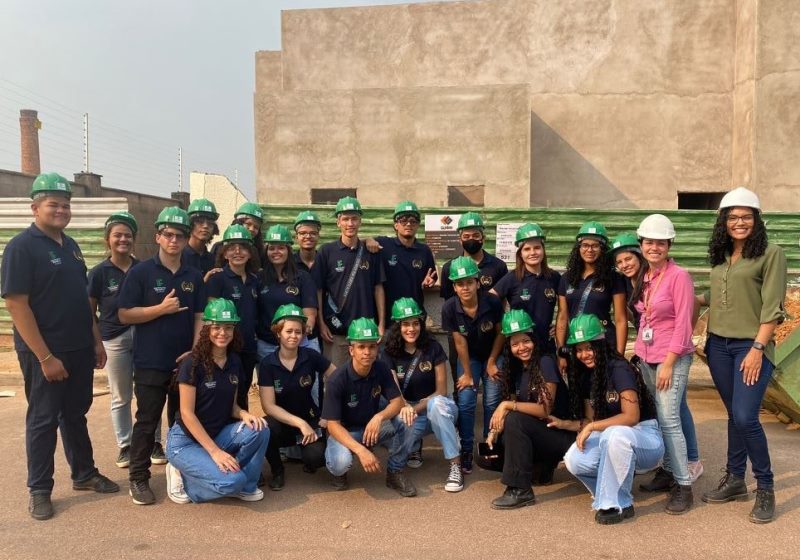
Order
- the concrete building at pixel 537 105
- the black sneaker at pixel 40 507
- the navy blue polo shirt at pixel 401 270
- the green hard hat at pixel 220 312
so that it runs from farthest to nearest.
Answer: the concrete building at pixel 537 105
the navy blue polo shirt at pixel 401 270
the green hard hat at pixel 220 312
the black sneaker at pixel 40 507

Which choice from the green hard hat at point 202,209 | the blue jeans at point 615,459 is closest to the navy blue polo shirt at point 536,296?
the blue jeans at point 615,459

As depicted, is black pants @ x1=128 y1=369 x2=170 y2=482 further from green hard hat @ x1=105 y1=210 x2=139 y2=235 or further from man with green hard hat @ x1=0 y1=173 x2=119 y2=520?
green hard hat @ x1=105 y1=210 x2=139 y2=235

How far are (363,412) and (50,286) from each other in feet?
7.66

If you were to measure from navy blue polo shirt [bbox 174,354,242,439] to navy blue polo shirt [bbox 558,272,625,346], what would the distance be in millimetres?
2639

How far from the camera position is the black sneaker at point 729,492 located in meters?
4.10

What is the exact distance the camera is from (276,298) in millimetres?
4988

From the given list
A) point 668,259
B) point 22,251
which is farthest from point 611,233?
point 22,251

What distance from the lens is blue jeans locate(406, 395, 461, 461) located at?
448 centimetres

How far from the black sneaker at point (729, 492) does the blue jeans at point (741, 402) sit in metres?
0.05

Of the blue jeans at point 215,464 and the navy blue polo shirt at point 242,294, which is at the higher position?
the navy blue polo shirt at point 242,294

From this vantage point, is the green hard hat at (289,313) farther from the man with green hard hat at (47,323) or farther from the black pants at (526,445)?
the black pants at (526,445)

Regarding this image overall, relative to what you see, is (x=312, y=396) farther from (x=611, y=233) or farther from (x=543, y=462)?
(x=611, y=233)

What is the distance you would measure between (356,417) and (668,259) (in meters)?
2.52

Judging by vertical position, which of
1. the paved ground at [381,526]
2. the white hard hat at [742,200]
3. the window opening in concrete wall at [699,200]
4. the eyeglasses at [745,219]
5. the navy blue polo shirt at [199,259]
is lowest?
the paved ground at [381,526]
